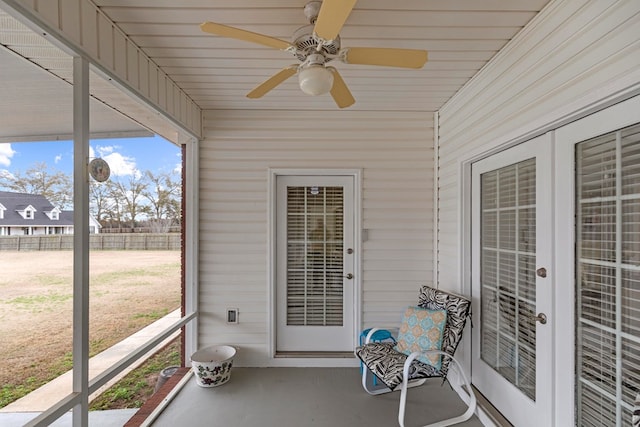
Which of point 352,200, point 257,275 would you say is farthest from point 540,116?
point 257,275

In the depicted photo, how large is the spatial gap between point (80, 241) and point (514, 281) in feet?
8.89

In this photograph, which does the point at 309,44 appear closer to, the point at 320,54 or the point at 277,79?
the point at 320,54

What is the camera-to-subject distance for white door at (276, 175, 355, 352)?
341cm

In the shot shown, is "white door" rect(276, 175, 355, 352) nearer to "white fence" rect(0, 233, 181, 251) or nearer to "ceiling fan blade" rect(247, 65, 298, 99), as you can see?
"white fence" rect(0, 233, 181, 251)

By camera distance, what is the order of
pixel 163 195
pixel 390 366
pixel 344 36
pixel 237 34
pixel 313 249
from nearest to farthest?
pixel 237 34 → pixel 344 36 → pixel 390 366 → pixel 163 195 → pixel 313 249

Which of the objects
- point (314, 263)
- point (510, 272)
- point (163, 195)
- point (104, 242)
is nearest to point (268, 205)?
point (314, 263)

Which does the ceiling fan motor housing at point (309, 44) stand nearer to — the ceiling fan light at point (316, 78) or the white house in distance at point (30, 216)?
the ceiling fan light at point (316, 78)

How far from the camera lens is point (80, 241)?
1707 millimetres

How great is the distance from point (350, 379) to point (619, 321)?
2.20m

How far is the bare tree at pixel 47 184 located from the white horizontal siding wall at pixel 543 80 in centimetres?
269

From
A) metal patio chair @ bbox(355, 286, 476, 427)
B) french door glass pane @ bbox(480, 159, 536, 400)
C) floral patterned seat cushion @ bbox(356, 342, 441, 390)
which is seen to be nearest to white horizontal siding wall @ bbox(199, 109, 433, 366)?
metal patio chair @ bbox(355, 286, 476, 427)

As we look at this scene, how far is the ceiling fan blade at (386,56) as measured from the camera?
156cm

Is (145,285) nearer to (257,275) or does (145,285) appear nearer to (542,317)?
(257,275)

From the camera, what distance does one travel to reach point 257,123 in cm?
335
